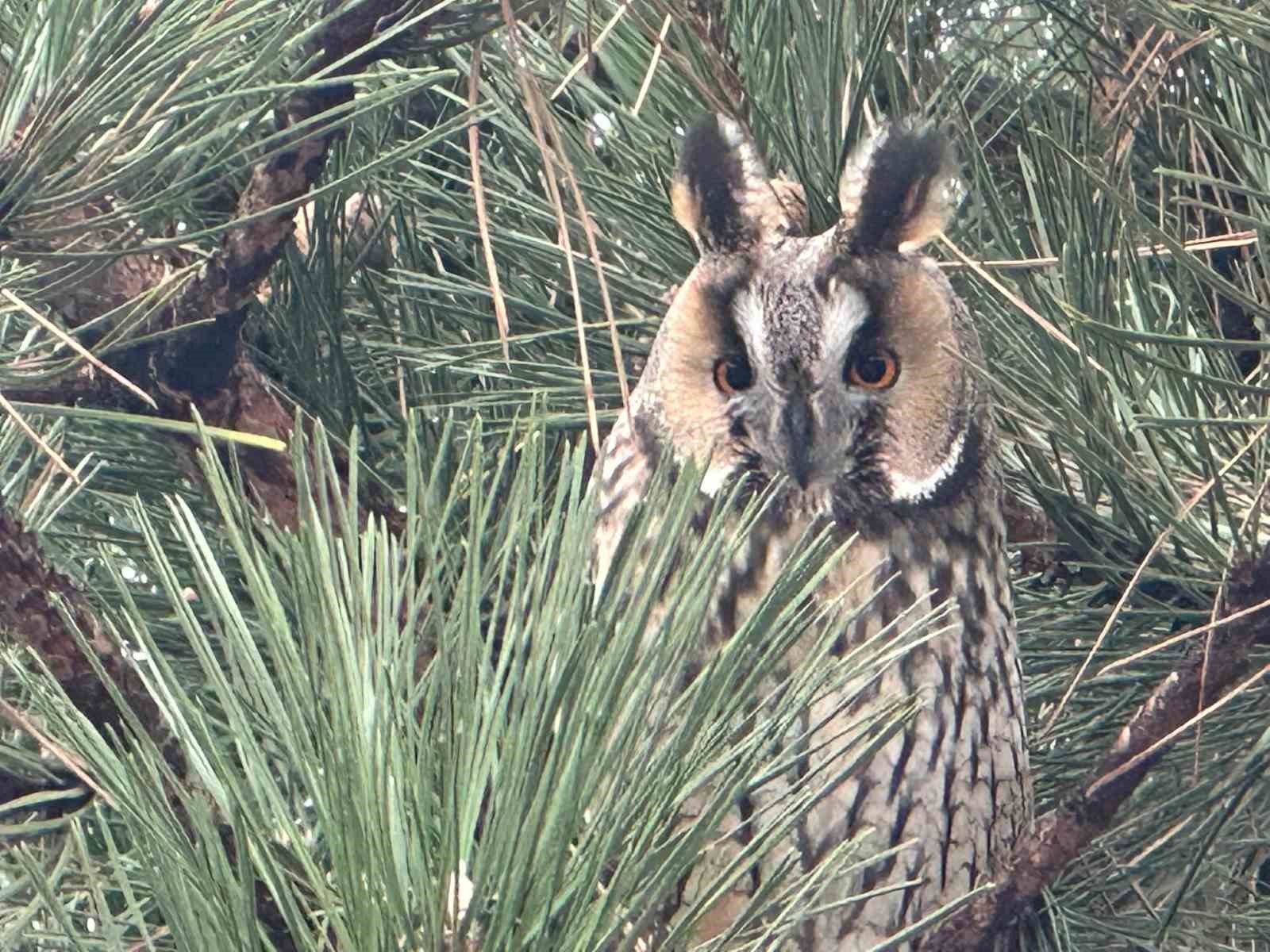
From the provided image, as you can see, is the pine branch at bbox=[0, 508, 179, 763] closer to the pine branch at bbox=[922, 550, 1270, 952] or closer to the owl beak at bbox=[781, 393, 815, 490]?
the pine branch at bbox=[922, 550, 1270, 952]

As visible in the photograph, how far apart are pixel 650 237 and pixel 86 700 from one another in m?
0.85

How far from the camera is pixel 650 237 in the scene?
1556 mm

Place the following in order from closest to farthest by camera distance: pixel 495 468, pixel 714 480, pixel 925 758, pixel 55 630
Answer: pixel 55 630
pixel 495 468
pixel 925 758
pixel 714 480

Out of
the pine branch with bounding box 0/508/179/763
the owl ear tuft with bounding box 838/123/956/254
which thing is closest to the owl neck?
the owl ear tuft with bounding box 838/123/956/254

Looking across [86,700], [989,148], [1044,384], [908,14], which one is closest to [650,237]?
[908,14]

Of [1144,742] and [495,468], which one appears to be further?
[495,468]

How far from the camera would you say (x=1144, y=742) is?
2.94 ft

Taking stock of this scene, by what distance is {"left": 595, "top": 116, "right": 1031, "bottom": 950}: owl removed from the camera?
136 cm

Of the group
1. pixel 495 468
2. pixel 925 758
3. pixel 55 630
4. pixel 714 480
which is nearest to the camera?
pixel 55 630

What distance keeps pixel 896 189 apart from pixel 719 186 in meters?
0.15

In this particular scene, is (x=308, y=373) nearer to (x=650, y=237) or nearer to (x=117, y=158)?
(x=650, y=237)

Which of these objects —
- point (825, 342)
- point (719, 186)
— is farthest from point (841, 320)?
point (719, 186)

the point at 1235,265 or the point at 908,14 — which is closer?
the point at 1235,265

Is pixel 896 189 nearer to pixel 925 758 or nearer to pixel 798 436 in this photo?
pixel 798 436
